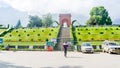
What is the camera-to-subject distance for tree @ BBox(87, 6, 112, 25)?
100688 mm

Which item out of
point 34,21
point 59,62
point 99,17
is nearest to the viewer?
point 59,62

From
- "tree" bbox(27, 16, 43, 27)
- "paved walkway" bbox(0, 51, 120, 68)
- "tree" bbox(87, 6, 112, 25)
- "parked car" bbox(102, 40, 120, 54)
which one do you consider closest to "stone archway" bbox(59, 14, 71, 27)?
"tree" bbox(87, 6, 112, 25)

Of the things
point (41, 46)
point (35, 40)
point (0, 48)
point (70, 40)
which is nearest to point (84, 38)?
point (70, 40)

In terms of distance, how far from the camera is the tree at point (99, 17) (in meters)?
101

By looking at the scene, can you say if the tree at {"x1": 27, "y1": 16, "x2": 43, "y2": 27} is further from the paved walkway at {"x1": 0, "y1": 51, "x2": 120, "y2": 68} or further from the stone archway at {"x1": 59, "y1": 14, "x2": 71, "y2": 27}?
the paved walkway at {"x1": 0, "y1": 51, "x2": 120, "y2": 68}

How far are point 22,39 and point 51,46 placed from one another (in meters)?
12.8

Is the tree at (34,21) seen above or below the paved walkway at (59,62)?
above

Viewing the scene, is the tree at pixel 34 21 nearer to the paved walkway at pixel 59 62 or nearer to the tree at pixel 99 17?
the tree at pixel 99 17

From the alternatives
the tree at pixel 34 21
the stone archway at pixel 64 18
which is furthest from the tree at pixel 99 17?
the tree at pixel 34 21

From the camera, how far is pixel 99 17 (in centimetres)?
10212

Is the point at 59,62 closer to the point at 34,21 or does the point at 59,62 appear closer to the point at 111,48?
the point at 111,48

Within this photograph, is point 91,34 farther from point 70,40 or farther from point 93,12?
point 93,12

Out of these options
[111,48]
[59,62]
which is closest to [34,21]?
[111,48]

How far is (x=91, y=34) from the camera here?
60.8 metres
